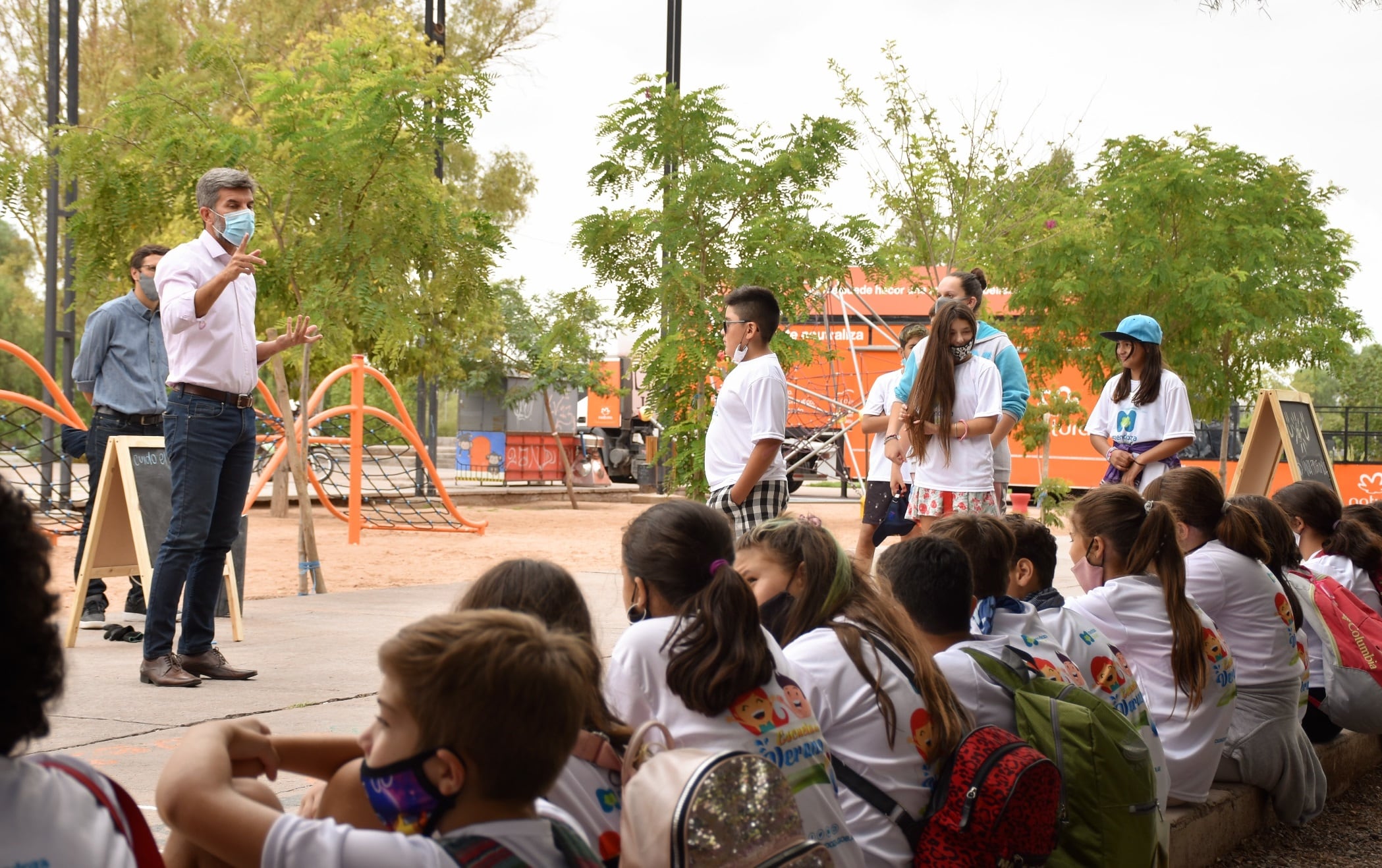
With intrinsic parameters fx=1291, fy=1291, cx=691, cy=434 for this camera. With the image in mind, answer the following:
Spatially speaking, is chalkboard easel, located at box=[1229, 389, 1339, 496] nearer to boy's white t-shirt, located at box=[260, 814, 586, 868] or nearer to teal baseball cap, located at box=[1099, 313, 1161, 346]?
teal baseball cap, located at box=[1099, 313, 1161, 346]

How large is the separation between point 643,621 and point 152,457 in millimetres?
4321

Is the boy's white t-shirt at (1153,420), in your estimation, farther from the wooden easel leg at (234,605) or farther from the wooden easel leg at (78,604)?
the wooden easel leg at (78,604)

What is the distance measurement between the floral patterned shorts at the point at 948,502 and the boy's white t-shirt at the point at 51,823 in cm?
442

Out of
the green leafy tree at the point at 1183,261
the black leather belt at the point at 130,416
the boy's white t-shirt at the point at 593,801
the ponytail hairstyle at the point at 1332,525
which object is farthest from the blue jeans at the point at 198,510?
the green leafy tree at the point at 1183,261

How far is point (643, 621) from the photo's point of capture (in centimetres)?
239

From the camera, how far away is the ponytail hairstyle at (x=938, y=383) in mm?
5441

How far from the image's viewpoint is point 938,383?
5.45 metres

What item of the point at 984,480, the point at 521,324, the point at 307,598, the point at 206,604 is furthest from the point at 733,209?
the point at 521,324

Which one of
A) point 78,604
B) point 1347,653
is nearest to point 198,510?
point 78,604

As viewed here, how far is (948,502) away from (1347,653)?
160cm

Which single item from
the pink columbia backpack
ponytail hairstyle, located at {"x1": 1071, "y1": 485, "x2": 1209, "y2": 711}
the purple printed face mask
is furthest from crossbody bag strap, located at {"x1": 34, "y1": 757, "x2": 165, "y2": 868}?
the pink columbia backpack

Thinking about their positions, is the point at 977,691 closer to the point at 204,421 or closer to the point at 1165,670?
the point at 1165,670

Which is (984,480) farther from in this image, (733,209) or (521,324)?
(521,324)

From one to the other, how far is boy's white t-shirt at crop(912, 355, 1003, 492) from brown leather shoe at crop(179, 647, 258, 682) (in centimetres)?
294
